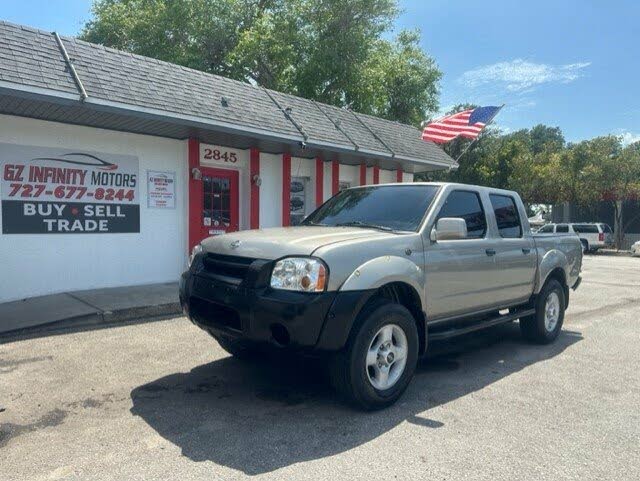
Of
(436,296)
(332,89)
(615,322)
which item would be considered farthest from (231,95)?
(332,89)

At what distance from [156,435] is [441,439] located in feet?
6.58

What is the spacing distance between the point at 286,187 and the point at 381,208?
7.00 m

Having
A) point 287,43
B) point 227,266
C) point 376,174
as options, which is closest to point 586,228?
point 287,43

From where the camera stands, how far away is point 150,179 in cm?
977

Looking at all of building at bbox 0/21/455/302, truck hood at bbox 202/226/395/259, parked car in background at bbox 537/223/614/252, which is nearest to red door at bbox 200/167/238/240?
building at bbox 0/21/455/302

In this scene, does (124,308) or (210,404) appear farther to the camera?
(124,308)

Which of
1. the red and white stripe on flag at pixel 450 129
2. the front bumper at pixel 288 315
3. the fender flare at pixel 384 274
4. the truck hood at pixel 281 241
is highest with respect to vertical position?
the red and white stripe on flag at pixel 450 129

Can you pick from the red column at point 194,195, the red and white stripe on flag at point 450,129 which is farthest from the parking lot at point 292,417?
the red and white stripe on flag at point 450,129

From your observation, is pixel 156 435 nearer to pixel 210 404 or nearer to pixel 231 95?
pixel 210 404

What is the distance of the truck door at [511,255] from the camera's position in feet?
19.1

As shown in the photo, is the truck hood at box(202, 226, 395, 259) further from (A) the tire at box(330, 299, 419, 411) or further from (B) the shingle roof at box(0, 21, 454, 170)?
(B) the shingle roof at box(0, 21, 454, 170)

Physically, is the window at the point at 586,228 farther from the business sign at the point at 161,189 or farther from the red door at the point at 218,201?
the business sign at the point at 161,189

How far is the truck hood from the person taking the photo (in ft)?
13.5

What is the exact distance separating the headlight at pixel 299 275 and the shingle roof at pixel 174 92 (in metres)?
4.90
